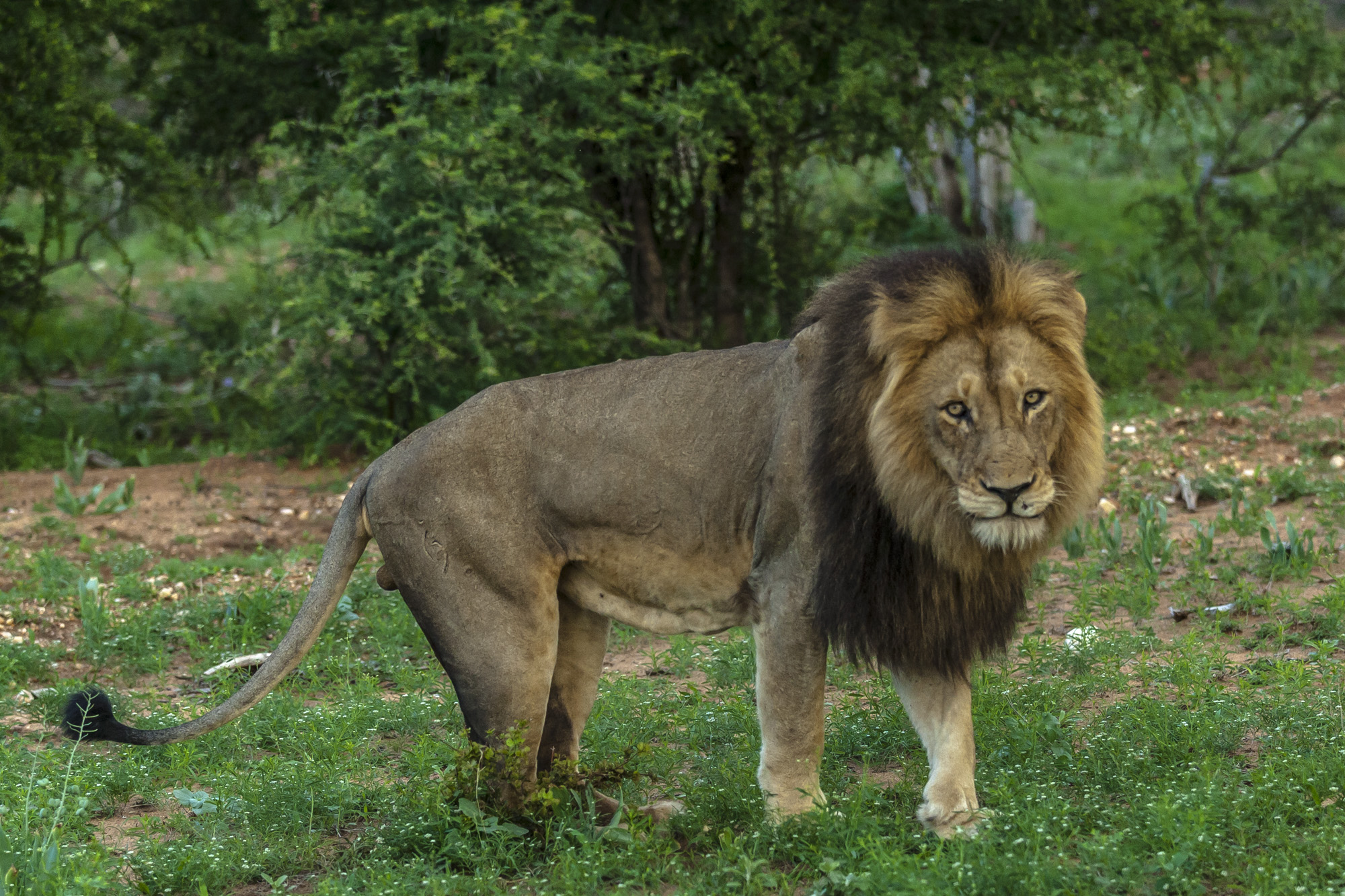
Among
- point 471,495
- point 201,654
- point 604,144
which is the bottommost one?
point 201,654

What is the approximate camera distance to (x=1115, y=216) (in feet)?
46.3

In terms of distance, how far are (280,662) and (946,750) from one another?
1.69m

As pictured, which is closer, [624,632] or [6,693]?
[6,693]

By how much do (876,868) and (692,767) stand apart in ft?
3.76

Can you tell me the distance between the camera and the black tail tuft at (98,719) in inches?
134

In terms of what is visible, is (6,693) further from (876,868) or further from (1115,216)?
(1115,216)

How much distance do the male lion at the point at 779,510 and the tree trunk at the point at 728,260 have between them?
566 cm

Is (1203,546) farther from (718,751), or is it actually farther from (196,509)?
(196,509)

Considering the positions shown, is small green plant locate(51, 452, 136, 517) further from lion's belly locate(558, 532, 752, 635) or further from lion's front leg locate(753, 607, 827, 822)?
lion's front leg locate(753, 607, 827, 822)

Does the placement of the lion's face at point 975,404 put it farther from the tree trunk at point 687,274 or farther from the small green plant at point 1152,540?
the tree trunk at point 687,274

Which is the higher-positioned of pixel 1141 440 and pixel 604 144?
pixel 604 144

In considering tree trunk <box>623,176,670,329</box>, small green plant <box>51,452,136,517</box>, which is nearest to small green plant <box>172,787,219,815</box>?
small green plant <box>51,452,136,517</box>

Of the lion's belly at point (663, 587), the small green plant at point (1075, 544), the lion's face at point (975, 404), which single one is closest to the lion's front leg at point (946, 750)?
the lion's face at point (975, 404)

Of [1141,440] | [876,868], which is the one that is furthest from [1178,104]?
[876,868]
